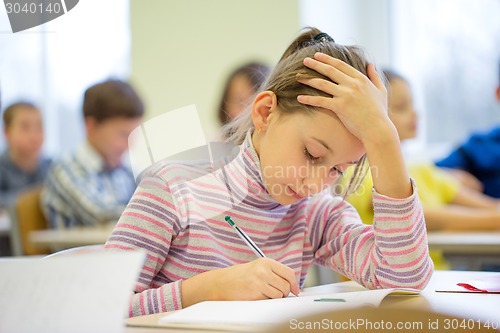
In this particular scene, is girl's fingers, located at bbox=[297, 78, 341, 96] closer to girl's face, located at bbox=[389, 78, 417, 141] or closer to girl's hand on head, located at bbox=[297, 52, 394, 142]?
girl's hand on head, located at bbox=[297, 52, 394, 142]

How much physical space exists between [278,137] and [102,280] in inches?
18.9

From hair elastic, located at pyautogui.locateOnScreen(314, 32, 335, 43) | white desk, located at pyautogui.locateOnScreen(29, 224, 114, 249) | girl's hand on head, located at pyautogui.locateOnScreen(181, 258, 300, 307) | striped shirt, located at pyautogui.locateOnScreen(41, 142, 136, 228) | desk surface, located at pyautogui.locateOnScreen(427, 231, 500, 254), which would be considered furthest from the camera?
striped shirt, located at pyautogui.locateOnScreen(41, 142, 136, 228)

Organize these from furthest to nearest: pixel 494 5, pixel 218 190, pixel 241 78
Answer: pixel 494 5, pixel 241 78, pixel 218 190

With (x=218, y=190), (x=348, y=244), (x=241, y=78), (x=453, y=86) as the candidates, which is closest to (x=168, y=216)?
(x=218, y=190)

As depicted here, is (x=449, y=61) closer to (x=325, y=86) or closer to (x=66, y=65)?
(x=66, y=65)

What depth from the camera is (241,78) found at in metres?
2.93

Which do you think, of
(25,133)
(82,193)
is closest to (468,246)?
(82,193)

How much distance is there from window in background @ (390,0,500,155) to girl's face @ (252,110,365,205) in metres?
2.99

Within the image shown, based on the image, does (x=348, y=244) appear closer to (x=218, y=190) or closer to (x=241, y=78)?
(x=218, y=190)

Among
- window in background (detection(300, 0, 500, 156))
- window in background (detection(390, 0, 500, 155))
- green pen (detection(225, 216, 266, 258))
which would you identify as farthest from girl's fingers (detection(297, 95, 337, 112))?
window in background (detection(390, 0, 500, 155))

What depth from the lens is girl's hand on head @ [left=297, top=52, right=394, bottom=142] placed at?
1022 mm

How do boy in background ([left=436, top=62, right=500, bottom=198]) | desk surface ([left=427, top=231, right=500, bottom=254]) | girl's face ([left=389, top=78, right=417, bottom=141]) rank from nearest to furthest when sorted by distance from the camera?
1. desk surface ([left=427, top=231, right=500, bottom=254])
2. girl's face ([left=389, top=78, right=417, bottom=141])
3. boy in background ([left=436, top=62, right=500, bottom=198])

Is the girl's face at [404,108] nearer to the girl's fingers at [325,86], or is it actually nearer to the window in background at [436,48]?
the window in background at [436,48]

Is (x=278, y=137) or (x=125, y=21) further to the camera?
(x=125, y=21)
